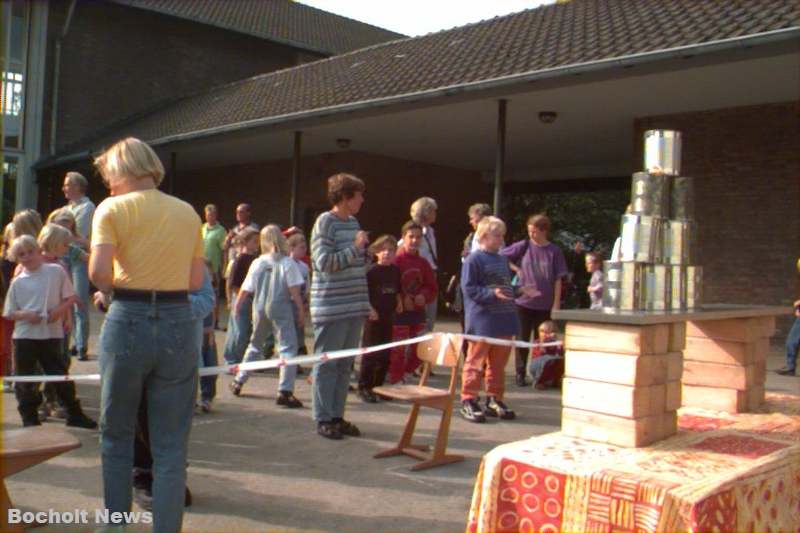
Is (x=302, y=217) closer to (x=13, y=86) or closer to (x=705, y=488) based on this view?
(x=13, y=86)

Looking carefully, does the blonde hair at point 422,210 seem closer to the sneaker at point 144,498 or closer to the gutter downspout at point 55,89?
the sneaker at point 144,498

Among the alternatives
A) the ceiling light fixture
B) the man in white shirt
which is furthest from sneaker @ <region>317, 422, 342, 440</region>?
the ceiling light fixture

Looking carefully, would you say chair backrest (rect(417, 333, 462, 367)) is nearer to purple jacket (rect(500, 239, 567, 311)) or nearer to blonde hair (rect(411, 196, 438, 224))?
blonde hair (rect(411, 196, 438, 224))

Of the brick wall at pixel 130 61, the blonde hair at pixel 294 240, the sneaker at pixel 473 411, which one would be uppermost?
the brick wall at pixel 130 61

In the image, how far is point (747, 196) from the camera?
12.3 meters

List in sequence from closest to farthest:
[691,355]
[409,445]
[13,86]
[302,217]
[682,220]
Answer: [682,220]
[691,355]
[409,445]
[302,217]
[13,86]

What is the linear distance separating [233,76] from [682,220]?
24.5m

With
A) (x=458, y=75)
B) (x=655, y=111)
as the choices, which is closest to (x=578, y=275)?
(x=655, y=111)

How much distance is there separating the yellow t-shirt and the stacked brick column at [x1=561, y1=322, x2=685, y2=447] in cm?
172

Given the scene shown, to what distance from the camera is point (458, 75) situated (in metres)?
11.7

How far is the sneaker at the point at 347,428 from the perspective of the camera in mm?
5801

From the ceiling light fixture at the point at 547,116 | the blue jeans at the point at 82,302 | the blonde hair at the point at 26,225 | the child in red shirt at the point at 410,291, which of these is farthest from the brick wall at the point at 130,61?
the blonde hair at the point at 26,225

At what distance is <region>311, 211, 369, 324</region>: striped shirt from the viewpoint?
223 inches

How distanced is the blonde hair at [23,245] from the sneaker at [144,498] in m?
2.11
